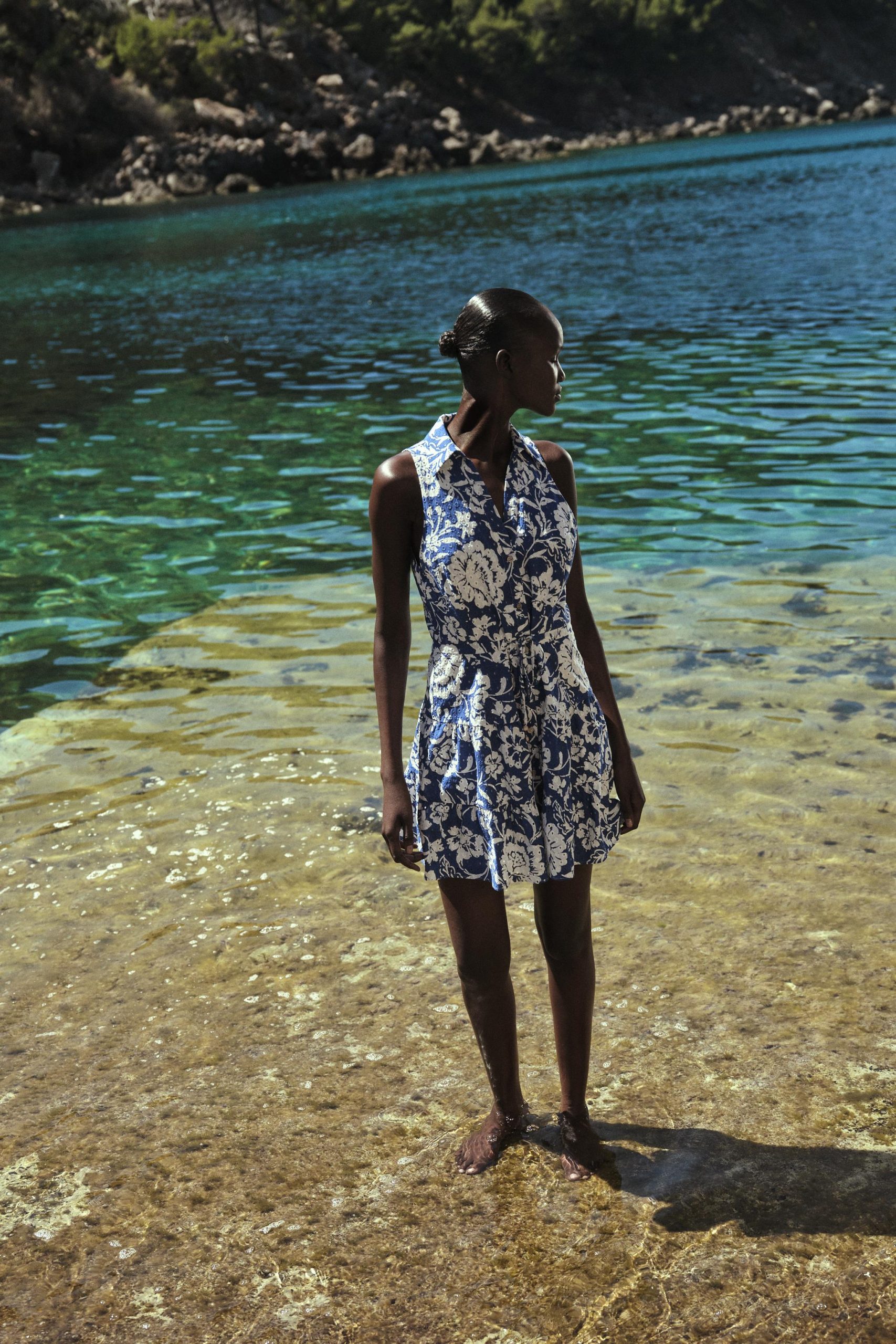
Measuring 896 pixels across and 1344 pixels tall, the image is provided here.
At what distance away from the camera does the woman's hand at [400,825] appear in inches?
112

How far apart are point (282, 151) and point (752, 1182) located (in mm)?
72216

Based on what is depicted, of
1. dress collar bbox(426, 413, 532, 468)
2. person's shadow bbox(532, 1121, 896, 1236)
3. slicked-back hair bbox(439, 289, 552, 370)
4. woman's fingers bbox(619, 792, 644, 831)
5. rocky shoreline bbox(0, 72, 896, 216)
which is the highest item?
rocky shoreline bbox(0, 72, 896, 216)

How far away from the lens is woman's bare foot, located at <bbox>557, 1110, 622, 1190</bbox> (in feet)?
9.91

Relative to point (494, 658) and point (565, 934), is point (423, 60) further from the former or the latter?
point (565, 934)

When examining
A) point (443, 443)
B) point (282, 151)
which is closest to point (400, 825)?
point (443, 443)

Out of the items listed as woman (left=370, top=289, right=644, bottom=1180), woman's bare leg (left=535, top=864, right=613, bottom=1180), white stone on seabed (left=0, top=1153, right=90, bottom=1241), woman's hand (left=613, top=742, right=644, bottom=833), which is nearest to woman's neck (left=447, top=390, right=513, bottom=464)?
woman (left=370, top=289, right=644, bottom=1180)

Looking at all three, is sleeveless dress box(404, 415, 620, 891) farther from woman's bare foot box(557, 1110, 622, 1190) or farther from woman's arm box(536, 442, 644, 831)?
woman's bare foot box(557, 1110, 622, 1190)

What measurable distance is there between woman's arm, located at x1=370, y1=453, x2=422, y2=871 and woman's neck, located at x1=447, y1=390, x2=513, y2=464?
5.3 inches

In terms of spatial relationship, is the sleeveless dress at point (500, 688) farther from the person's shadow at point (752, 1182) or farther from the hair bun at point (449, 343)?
the person's shadow at point (752, 1182)

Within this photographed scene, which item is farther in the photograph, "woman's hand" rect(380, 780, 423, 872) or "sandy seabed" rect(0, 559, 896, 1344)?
"woman's hand" rect(380, 780, 423, 872)

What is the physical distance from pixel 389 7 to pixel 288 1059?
100 meters

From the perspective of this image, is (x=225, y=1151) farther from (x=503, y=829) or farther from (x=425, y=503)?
(x=425, y=503)

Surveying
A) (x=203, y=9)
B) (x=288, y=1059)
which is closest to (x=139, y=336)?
(x=288, y=1059)

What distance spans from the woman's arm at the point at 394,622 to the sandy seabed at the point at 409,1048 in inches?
36.9
